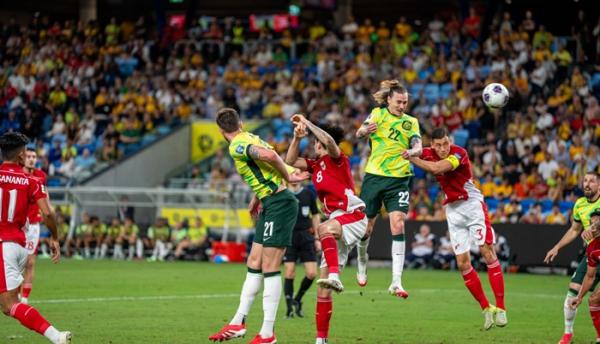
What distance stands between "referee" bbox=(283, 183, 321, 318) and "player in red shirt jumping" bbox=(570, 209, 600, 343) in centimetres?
513

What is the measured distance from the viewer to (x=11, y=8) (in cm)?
5431

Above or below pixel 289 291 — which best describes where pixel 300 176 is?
above

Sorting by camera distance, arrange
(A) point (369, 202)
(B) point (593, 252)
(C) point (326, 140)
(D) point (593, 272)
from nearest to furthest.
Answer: (C) point (326, 140) < (B) point (593, 252) < (D) point (593, 272) < (A) point (369, 202)

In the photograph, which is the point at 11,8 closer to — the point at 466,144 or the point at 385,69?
the point at 385,69

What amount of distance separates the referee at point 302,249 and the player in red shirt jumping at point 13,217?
20.8 feet

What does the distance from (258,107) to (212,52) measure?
475 centimetres

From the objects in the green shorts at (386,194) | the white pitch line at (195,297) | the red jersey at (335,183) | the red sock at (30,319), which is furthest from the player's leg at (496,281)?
the red sock at (30,319)

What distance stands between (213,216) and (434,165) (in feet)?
67.5

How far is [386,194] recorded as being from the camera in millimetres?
15438

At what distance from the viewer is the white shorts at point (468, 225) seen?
51.2ft

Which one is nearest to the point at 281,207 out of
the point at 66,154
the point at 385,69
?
the point at 385,69

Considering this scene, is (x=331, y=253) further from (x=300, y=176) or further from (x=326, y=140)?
(x=326, y=140)

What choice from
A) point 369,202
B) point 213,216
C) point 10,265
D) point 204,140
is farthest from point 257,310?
point 204,140

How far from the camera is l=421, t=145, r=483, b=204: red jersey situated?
15.5m
